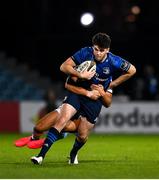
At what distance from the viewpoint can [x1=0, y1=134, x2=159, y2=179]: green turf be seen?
9.08m

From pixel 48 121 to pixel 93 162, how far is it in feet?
3.35

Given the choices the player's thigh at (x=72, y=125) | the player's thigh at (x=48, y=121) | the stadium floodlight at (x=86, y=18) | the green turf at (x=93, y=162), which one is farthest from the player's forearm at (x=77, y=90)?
the stadium floodlight at (x=86, y=18)

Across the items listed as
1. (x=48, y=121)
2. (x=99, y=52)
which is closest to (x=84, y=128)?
(x=48, y=121)

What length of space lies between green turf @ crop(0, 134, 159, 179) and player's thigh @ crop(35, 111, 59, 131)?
1.72 ft

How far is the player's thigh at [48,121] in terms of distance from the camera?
1034cm

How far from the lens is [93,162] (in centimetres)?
1096

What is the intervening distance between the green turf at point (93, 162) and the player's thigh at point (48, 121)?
524 millimetres

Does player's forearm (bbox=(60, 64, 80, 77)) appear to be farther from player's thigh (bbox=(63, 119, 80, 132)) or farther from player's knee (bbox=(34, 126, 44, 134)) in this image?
player's knee (bbox=(34, 126, 44, 134))

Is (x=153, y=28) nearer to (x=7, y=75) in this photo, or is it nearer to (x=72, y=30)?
(x=72, y=30)

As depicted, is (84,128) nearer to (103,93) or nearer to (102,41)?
(103,93)

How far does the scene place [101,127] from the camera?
20375 mm

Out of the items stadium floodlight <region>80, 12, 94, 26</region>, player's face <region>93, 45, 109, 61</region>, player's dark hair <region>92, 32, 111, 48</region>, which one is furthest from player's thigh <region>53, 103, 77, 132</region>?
stadium floodlight <region>80, 12, 94, 26</region>

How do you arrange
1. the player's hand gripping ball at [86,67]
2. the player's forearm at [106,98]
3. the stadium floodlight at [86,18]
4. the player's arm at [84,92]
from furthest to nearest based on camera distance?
the stadium floodlight at [86,18] < the player's forearm at [106,98] < the player's arm at [84,92] < the player's hand gripping ball at [86,67]

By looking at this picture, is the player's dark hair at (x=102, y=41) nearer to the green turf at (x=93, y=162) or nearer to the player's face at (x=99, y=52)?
the player's face at (x=99, y=52)
